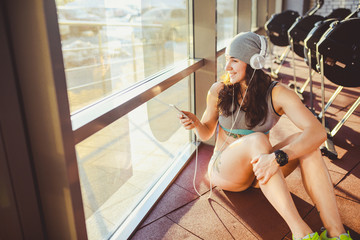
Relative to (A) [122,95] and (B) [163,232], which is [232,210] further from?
(A) [122,95]

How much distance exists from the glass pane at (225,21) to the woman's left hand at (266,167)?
2994mm

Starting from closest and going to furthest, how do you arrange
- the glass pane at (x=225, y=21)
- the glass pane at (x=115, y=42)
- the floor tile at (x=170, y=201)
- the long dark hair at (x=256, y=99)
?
the glass pane at (x=115, y=42) < the long dark hair at (x=256, y=99) < the floor tile at (x=170, y=201) < the glass pane at (x=225, y=21)

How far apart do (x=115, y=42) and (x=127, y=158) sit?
2.97ft

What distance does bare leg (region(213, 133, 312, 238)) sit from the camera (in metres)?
1.63

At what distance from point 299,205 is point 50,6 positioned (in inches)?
71.1

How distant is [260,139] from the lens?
1.78 meters

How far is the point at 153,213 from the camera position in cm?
206

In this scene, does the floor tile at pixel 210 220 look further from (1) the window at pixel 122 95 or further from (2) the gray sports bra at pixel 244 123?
(2) the gray sports bra at pixel 244 123

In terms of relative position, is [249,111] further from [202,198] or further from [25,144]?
[25,144]

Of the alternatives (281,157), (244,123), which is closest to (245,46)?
(244,123)

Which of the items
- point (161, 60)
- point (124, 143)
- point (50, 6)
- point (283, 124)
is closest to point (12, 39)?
point (50, 6)

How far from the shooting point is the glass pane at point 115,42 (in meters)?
1.54

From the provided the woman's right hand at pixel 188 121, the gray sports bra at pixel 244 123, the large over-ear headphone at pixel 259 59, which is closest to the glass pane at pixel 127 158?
the woman's right hand at pixel 188 121

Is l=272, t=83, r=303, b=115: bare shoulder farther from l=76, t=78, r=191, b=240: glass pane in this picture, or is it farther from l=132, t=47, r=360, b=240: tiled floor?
l=76, t=78, r=191, b=240: glass pane
